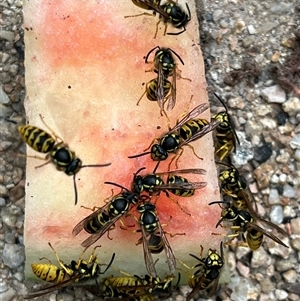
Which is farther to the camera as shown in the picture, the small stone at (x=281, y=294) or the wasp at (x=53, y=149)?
the small stone at (x=281, y=294)

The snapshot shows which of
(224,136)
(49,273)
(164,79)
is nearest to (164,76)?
(164,79)

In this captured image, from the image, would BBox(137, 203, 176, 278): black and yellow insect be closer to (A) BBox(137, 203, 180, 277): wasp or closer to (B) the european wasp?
(A) BBox(137, 203, 180, 277): wasp

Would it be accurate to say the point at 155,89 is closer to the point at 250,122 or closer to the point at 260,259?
the point at 250,122

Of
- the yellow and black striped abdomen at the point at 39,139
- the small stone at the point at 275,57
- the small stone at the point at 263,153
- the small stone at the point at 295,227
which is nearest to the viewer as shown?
the yellow and black striped abdomen at the point at 39,139

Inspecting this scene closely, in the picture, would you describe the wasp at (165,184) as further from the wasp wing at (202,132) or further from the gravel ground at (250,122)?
the gravel ground at (250,122)

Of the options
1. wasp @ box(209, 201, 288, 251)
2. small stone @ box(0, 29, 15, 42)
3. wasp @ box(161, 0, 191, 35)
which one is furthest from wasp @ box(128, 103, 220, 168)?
small stone @ box(0, 29, 15, 42)

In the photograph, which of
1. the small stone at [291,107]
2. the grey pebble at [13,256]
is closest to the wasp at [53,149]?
the grey pebble at [13,256]
